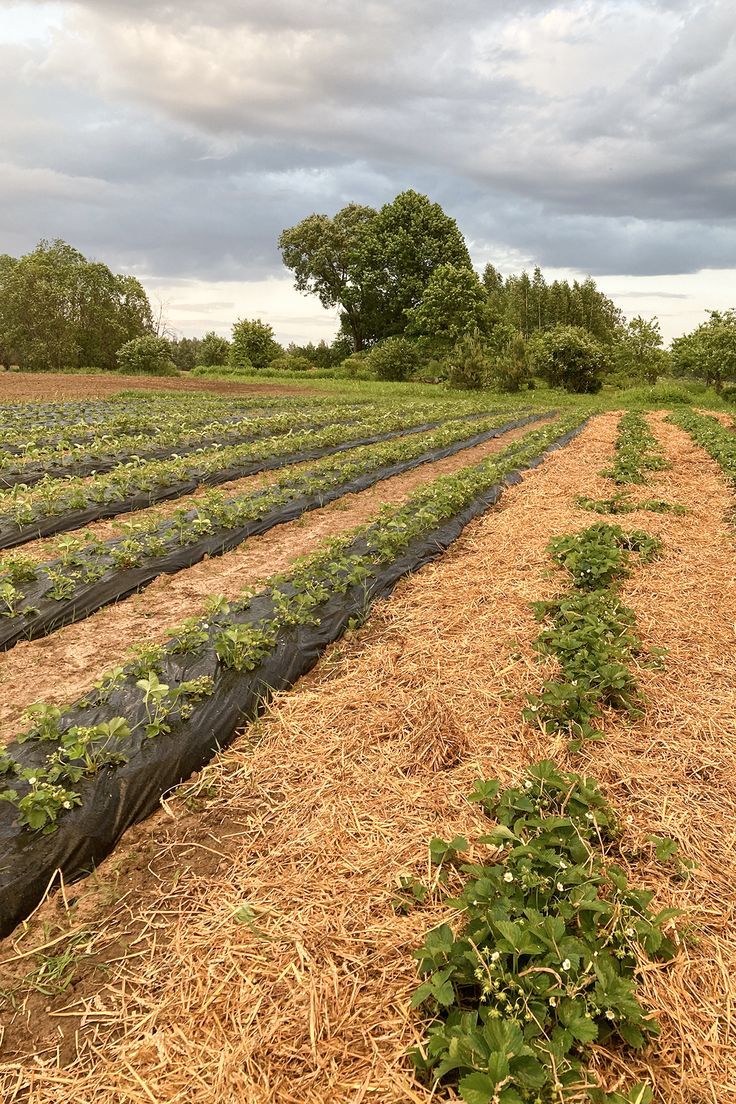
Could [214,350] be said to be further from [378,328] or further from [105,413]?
[105,413]

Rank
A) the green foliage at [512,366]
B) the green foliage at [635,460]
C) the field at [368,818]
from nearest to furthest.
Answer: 1. the field at [368,818]
2. the green foliage at [635,460]
3. the green foliage at [512,366]

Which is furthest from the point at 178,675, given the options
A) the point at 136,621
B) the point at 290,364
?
the point at 290,364

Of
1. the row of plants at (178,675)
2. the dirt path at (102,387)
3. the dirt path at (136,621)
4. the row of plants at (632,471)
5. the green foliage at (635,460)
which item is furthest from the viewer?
the dirt path at (102,387)

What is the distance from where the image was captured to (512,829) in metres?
2.62

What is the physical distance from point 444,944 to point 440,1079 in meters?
0.35

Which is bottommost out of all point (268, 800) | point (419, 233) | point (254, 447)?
point (268, 800)

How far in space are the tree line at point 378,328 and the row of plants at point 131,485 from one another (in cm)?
2117

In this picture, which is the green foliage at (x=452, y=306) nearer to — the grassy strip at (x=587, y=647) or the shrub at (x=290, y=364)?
the shrub at (x=290, y=364)

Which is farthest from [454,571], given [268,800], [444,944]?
[444,944]

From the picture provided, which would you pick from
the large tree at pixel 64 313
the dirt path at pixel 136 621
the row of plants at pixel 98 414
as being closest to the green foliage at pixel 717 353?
the row of plants at pixel 98 414

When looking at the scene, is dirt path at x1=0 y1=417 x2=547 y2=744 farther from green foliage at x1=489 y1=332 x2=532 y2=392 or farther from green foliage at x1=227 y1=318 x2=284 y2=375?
green foliage at x1=227 y1=318 x2=284 y2=375

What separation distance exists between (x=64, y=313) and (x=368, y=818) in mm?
52198

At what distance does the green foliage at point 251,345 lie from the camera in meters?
41.1

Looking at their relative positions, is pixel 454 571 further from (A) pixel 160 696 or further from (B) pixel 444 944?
(B) pixel 444 944
